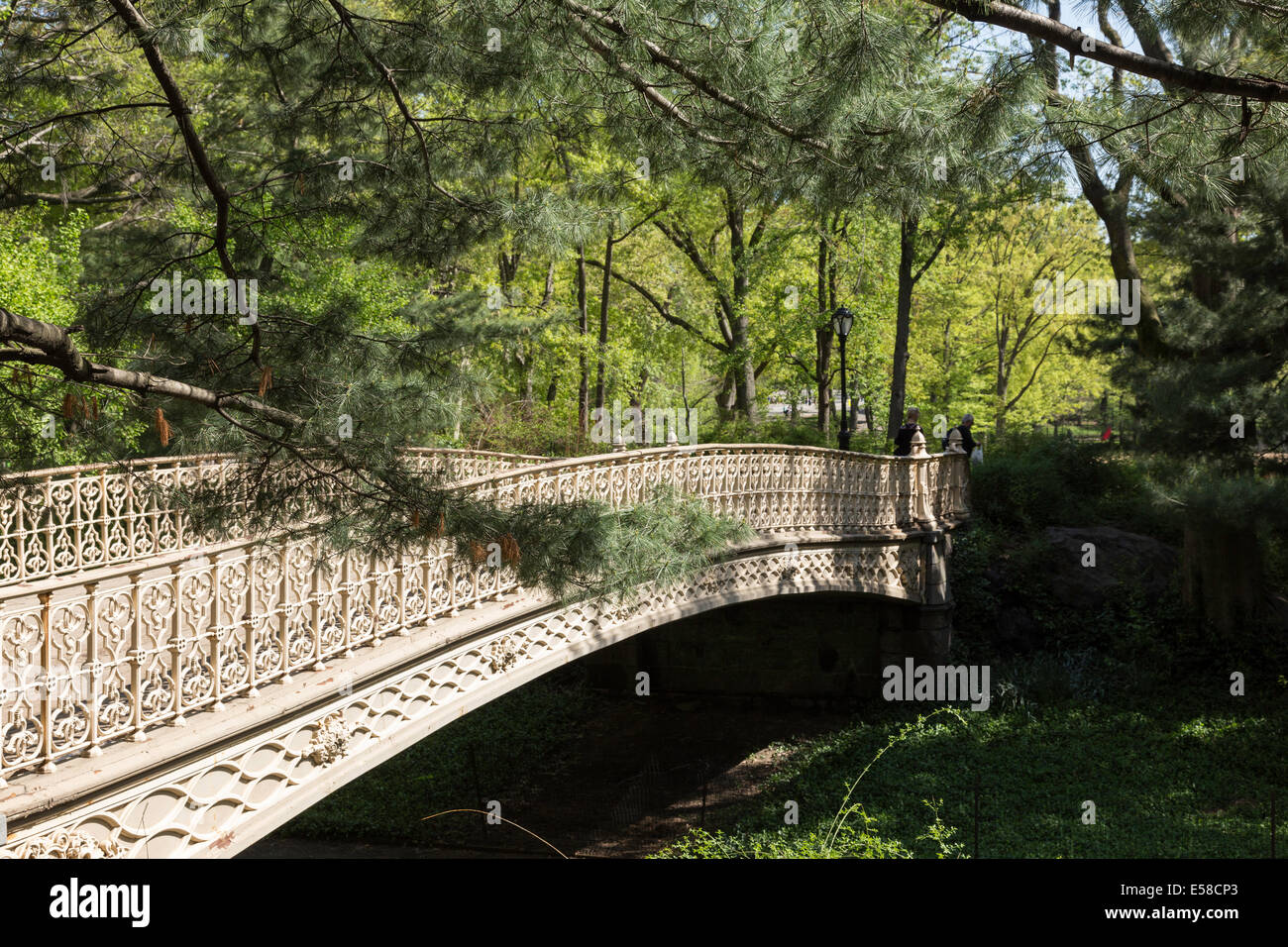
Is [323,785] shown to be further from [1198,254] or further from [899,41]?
[1198,254]

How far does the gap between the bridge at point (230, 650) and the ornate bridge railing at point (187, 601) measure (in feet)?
0.06

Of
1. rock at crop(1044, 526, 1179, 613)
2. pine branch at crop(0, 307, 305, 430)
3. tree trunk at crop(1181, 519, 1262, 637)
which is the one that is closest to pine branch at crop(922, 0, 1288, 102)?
pine branch at crop(0, 307, 305, 430)

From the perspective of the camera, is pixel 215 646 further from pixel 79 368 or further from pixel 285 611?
pixel 79 368

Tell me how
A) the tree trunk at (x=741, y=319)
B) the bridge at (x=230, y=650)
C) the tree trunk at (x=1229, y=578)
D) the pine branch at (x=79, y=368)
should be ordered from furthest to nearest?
the tree trunk at (x=741, y=319)
the tree trunk at (x=1229, y=578)
the bridge at (x=230, y=650)
the pine branch at (x=79, y=368)

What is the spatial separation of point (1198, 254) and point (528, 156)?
988cm

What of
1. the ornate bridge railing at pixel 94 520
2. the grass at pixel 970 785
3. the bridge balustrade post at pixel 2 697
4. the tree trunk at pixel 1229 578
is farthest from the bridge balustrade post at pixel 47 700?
the tree trunk at pixel 1229 578

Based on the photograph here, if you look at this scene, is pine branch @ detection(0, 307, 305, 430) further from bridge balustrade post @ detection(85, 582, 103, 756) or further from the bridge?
bridge balustrade post @ detection(85, 582, 103, 756)

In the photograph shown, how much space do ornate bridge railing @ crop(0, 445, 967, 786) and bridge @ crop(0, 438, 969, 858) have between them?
2cm

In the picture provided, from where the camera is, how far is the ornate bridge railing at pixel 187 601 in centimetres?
527

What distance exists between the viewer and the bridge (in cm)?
525

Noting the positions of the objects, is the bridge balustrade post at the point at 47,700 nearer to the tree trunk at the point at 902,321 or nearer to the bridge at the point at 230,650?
the bridge at the point at 230,650

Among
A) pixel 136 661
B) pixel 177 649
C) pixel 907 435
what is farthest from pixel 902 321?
pixel 136 661
